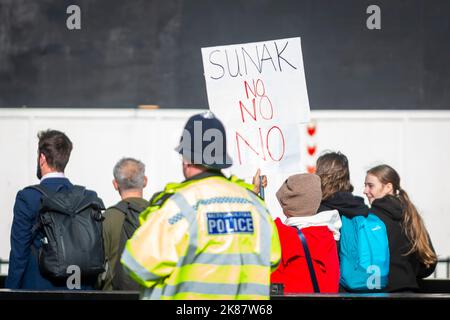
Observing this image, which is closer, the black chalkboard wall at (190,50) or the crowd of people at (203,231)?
the crowd of people at (203,231)

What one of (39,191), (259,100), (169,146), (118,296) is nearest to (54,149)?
(39,191)

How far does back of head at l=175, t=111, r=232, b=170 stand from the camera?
3.40 meters

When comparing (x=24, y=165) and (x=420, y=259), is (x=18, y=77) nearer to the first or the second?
(x=24, y=165)

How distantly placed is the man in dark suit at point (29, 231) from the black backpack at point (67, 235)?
41mm

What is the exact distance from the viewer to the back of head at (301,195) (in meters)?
4.46

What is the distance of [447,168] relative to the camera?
821 cm

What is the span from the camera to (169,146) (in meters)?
8.15

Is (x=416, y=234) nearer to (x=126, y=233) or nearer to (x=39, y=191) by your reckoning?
(x=126, y=233)

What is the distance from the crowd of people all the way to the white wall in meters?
2.92

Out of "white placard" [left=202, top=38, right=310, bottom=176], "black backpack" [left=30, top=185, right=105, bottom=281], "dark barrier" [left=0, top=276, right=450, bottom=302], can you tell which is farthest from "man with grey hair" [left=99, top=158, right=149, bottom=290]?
"white placard" [left=202, top=38, right=310, bottom=176]

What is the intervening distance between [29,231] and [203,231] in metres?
1.64

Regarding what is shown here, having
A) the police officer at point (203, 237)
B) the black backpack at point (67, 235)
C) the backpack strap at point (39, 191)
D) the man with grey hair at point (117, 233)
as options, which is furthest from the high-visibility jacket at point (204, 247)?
the man with grey hair at point (117, 233)

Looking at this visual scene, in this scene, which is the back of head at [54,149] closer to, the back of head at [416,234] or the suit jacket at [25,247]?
the suit jacket at [25,247]
